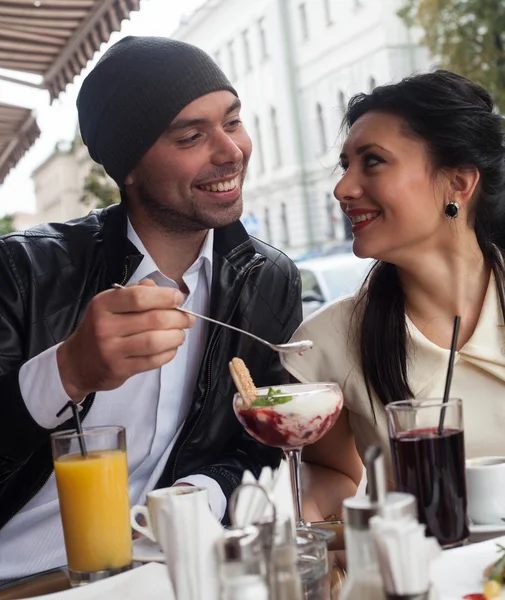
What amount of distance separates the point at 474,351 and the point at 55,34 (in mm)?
2784

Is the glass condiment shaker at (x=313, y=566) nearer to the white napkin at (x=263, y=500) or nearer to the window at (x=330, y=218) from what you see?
the white napkin at (x=263, y=500)

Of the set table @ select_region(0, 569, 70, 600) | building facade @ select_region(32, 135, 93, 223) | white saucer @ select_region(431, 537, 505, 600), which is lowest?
table @ select_region(0, 569, 70, 600)

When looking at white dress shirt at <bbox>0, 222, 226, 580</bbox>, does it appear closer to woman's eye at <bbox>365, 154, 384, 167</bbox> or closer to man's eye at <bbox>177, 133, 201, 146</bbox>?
man's eye at <bbox>177, 133, 201, 146</bbox>

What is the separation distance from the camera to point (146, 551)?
1444 millimetres

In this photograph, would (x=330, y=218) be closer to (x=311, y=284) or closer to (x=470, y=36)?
(x=470, y=36)

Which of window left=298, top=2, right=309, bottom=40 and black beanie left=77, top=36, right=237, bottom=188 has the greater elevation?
window left=298, top=2, right=309, bottom=40

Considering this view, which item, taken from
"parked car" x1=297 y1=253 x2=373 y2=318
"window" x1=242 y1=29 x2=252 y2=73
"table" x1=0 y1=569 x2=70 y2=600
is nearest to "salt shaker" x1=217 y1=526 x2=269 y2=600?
"table" x1=0 y1=569 x2=70 y2=600

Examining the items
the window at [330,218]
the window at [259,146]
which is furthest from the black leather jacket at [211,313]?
the window at [259,146]

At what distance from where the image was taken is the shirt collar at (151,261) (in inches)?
89.6

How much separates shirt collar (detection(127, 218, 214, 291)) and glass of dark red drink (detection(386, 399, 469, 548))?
104 centimetres

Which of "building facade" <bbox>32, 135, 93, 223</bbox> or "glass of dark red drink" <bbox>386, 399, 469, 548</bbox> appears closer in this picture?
"glass of dark red drink" <bbox>386, 399, 469, 548</bbox>

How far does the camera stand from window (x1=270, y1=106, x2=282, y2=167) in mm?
21812

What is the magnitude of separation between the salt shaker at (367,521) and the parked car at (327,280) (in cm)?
765

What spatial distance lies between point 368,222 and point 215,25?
22097 millimetres
